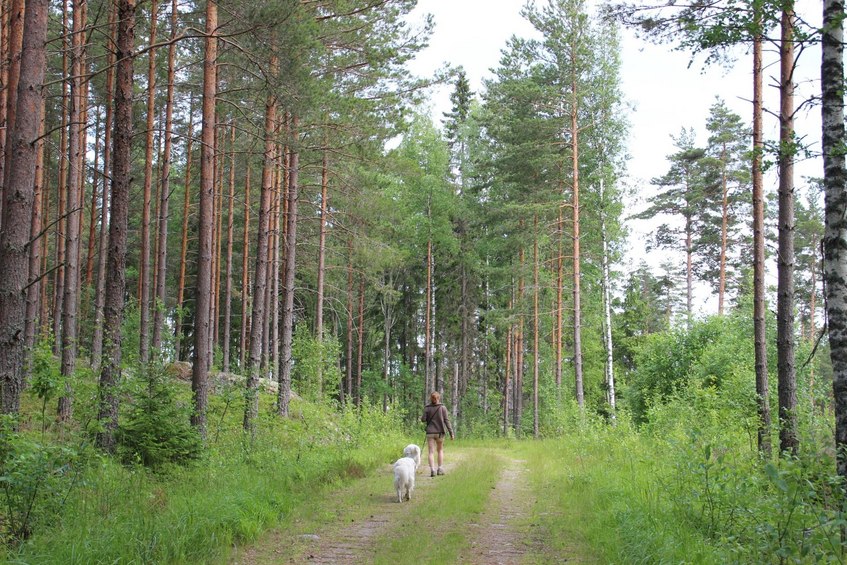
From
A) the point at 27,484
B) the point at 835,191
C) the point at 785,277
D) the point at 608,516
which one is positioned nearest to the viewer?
the point at 27,484

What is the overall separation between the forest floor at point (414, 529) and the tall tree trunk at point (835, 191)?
3047 millimetres

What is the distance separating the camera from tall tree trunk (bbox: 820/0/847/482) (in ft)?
19.0

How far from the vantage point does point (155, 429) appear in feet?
28.4

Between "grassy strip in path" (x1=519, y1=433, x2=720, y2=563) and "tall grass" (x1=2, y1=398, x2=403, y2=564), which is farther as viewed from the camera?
"grassy strip in path" (x1=519, y1=433, x2=720, y2=563)

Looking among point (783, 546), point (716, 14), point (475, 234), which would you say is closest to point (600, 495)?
point (783, 546)

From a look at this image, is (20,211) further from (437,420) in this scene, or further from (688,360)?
(688,360)

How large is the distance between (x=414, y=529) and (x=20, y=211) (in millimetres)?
5506

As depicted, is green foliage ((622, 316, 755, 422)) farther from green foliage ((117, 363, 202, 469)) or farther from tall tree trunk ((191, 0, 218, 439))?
green foliage ((117, 363, 202, 469))

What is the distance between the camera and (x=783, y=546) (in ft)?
14.9

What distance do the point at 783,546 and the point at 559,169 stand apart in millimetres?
21994

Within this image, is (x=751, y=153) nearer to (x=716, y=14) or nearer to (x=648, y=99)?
(x=716, y=14)

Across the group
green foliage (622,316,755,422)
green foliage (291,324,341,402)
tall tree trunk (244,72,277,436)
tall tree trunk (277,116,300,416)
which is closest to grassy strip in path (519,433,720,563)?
tall tree trunk (244,72,277,436)

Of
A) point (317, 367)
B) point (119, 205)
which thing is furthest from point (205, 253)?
point (317, 367)

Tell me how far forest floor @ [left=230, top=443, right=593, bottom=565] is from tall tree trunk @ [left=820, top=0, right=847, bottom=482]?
120 inches
